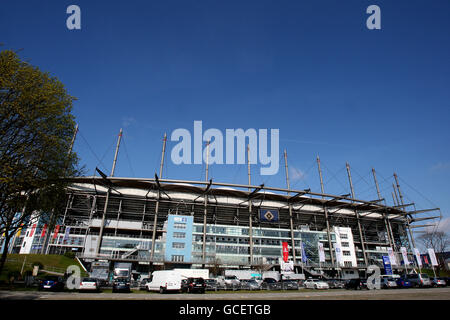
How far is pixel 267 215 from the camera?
3019 inches

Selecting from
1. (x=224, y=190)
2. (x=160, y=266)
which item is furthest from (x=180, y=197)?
(x=160, y=266)

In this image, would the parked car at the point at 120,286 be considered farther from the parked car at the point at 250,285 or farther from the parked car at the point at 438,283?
the parked car at the point at 438,283

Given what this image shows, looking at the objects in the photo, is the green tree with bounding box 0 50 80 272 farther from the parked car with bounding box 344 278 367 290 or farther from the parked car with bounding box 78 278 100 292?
the parked car with bounding box 344 278 367 290

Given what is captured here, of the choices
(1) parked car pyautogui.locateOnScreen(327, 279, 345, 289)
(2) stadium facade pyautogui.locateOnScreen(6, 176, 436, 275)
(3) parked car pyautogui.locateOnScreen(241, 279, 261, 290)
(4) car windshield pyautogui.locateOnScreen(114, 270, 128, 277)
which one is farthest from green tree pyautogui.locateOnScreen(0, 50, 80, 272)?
(2) stadium facade pyautogui.locateOnScreen(6, 176, 436, 275)

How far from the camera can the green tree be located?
18000 millimetres

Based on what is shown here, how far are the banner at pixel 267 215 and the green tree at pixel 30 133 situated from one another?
197ft

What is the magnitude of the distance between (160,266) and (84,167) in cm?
4942

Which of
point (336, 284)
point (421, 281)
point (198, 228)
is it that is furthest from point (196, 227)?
point (421, 281)

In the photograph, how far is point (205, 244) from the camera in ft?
230

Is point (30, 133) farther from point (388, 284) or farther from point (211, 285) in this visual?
point (388, 284)

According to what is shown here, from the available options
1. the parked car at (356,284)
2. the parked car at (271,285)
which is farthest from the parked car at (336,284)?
the parked car at (271,285)

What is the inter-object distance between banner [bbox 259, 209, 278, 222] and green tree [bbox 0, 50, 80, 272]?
6010cm

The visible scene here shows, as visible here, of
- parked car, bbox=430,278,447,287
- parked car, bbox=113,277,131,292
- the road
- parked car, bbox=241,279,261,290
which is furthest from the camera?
parked car, bbox=430,278,447,287
